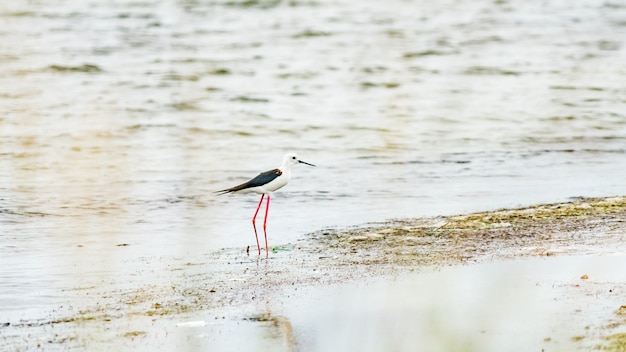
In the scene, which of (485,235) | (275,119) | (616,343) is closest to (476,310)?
(616,343)

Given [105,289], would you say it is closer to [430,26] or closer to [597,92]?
[597,92]

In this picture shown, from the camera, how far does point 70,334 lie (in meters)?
5.31

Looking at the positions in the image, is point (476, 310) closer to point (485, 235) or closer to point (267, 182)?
point (485, 235)

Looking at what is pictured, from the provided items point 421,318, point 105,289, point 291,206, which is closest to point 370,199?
point 291,206

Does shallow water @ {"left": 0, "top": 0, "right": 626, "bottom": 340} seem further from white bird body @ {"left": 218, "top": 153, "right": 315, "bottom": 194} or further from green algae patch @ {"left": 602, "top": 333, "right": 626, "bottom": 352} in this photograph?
green algae patch @ {"left": 602, "top": 333, "right": 626, "bottom": 352}

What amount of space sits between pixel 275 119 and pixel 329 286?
30.7 ft

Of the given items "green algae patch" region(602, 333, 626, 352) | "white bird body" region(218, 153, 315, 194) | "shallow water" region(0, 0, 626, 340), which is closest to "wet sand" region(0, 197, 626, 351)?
"green algae patch" region(602, 333, 626, 352)

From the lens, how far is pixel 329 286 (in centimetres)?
638

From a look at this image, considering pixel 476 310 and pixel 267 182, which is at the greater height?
pixel 476 310

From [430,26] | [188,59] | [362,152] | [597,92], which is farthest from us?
[430,26]

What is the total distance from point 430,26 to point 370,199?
1593 cm

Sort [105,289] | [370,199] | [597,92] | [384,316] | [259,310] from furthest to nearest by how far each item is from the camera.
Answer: [597,92]
[370,199]
[105,289]
[259,310]
[384,316]

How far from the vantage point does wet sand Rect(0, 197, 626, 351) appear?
5082 millimetres

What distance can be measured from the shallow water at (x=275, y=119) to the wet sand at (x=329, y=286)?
34cm
